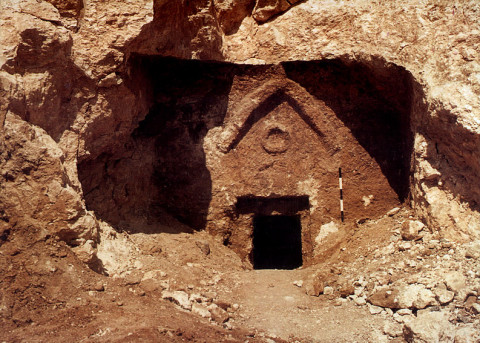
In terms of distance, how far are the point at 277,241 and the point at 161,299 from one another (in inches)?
140

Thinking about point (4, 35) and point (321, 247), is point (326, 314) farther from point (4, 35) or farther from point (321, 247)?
point (4, 35)

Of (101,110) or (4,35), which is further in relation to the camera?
(101,110)

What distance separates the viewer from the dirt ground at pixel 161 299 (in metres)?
2.90

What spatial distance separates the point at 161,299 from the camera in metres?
3.38

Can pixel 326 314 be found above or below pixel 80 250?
below

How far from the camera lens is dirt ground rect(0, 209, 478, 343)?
9.51 ft

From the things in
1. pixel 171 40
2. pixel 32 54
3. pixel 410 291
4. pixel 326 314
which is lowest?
pixel 326 314

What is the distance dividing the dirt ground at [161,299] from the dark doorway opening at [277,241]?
229 centimetres

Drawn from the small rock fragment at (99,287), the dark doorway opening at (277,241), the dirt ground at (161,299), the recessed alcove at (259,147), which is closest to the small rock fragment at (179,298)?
the dirt ground at (161,299)

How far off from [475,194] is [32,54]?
347cm

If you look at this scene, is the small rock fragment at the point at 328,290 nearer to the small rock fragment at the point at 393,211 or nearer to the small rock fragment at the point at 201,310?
the small rock fragment at the point at 201,310

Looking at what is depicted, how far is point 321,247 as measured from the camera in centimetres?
502

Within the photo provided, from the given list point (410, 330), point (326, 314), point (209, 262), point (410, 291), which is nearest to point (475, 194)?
point (410, 291)

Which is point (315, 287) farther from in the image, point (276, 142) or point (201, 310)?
point (276, 142)
